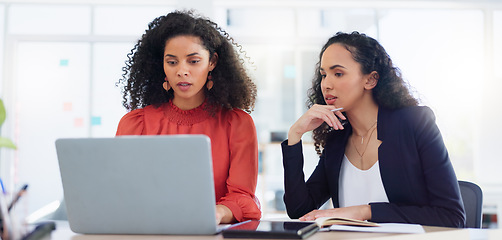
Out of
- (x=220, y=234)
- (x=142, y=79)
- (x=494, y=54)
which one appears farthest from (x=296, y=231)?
(x=494, y=54)

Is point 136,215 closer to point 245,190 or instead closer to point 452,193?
point 245,190

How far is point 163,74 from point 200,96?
197 mm

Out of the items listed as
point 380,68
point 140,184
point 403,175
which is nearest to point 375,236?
point 140,184

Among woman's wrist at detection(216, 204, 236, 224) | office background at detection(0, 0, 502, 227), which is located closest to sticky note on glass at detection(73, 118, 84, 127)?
office background at detection(0, 0, 502, 227)

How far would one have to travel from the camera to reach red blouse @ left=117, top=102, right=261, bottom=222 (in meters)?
1.53

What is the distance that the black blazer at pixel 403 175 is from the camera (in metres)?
1.43

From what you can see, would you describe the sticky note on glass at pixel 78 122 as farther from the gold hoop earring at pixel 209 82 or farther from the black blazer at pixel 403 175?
the black blazer at pixel 403 175

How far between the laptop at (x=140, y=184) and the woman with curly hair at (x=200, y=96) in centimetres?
47

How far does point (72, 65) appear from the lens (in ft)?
16.3

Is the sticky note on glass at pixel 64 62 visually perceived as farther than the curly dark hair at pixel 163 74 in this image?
Yes

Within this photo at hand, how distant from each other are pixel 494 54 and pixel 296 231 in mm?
5040

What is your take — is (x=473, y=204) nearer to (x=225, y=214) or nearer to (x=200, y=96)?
(x=225, y=214)

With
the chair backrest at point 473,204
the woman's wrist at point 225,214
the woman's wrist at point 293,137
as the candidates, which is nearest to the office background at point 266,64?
the woman's wrist at point 293,137

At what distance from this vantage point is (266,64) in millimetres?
5172
